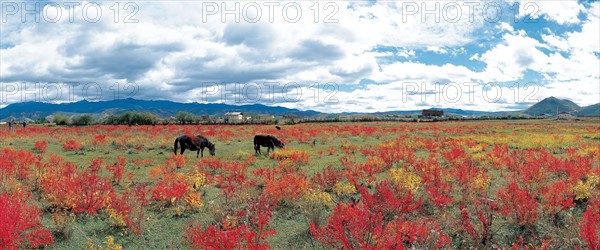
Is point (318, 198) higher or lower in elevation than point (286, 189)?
lower

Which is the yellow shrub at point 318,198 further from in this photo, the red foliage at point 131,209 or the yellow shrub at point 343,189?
the red foliage at point 131,209

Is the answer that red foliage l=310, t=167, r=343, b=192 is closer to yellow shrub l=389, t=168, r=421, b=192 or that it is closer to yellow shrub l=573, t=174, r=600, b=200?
yellow shrub l=389, t=168, r=421, b=192

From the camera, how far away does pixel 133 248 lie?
712 cm

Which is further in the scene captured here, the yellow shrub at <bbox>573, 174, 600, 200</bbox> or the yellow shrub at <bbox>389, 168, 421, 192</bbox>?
the yellow shrub at <bbox>389, 168, 421, 192</bbox>

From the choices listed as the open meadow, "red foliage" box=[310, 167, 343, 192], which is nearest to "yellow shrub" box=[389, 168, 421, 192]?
the open meadow

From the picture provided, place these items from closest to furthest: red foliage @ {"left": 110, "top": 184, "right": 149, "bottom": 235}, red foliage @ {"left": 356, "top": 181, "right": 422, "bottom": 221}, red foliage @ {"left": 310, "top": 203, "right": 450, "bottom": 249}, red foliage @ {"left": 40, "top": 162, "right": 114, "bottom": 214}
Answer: red foliage @ {"left": 310, "top": 203, "right": 450, "bottom": 249} < red foliage @ {"left": 356, "top": 181, "right": 422, "bottom": 221} < red foliage @ {"left": 110, "top": 184, "right": 149, "bottom": 235} < red foliage @ {"left": 40, "top": 162, "right": 114, "bottom": 214}

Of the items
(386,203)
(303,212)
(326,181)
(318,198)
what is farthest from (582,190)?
(303,212)

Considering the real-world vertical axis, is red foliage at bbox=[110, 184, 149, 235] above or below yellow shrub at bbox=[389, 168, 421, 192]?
below

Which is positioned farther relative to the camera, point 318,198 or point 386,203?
point 318,198

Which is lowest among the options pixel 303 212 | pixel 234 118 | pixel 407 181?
pixel 303 212

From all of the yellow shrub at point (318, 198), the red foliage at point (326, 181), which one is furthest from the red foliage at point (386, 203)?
the red foliage at point (326, 181)

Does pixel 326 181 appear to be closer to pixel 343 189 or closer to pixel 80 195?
pixel 343 189

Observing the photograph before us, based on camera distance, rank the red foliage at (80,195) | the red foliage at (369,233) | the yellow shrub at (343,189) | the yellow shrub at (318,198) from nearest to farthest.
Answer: the red foliage at (369,233) → the red foliage at (80,195) → the yellow shrub at (318,198) → the yellow shrub at (343,189)

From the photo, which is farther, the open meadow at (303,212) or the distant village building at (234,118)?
the distant village building at (234,118)
